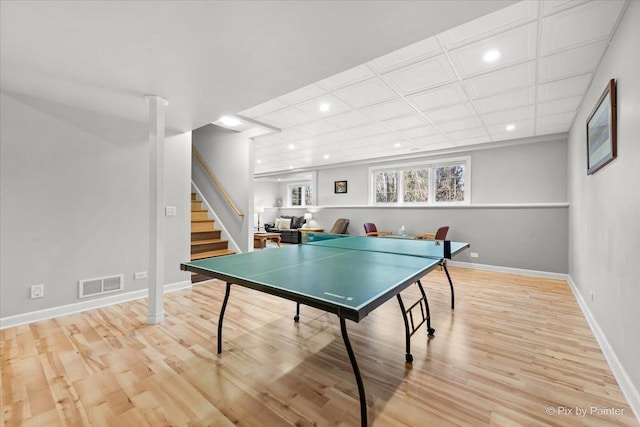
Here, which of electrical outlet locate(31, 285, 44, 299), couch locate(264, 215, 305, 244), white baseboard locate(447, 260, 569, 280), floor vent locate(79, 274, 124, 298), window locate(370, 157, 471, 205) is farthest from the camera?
couch locate(264, 215, 305, 244)

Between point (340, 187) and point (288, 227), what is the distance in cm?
276

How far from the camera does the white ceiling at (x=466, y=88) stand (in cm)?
196

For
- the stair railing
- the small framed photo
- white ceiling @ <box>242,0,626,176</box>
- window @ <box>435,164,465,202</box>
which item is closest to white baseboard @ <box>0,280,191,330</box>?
the stair railing

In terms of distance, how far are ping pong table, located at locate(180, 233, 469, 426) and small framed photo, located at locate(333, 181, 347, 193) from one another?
535 cm

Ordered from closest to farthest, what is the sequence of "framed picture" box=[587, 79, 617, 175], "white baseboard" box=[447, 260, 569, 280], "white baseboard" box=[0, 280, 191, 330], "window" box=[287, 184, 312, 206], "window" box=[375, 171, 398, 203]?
"framed picture" box=[587, 79, 617, 175] → "white baseboard" box=[0, 280, 191, 330] → "white baseboard" box=[447, 260, 569, 280] → "window" box=[375, 171, 398, 203] → "window" box=[287, 184, 312, 206]

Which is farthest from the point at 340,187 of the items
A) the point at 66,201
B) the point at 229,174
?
the point at 66,201

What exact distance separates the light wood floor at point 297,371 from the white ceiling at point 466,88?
2.57 meters

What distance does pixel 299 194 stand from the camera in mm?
11195

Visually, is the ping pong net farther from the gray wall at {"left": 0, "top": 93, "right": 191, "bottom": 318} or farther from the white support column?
the gray wall at {"left": 0, "top": 93, "right": 191, "bottom": 318}

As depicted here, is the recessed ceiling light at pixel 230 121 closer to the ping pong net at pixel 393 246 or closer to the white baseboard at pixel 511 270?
the ping pong net at pixel 393 246

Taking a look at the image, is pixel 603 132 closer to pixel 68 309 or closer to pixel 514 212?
pixel 514 212

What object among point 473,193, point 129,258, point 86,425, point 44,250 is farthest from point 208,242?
point 473,193

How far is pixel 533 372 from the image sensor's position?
6.29ft

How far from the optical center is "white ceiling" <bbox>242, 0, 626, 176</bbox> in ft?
6.44
